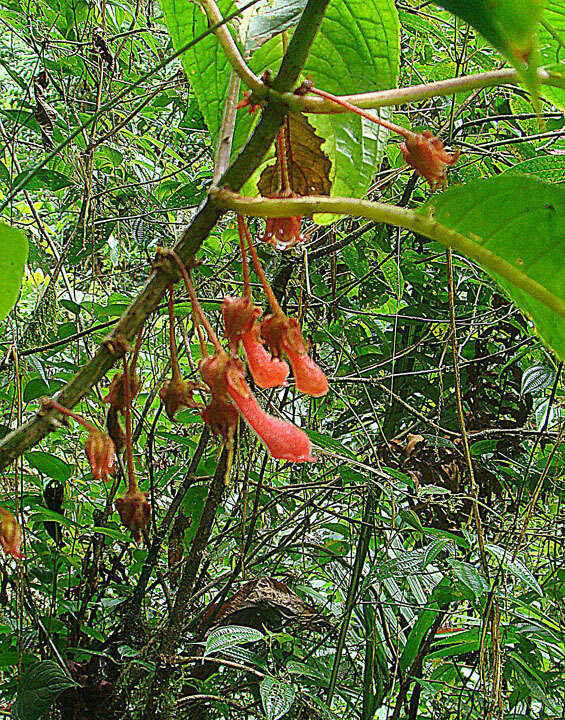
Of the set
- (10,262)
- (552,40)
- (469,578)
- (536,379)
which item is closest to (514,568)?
(469,578)

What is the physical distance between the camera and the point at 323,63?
1.20 ft

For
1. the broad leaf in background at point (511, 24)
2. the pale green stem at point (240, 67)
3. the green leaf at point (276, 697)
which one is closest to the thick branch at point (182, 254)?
the pale green stem at point (240, 67)

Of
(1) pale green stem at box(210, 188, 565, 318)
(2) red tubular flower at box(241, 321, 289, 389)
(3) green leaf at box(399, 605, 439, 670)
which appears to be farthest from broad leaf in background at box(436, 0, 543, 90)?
(3) green leaf at box(399, 605, 439, 670)

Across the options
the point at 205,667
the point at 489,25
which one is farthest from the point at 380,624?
the point at 489,25

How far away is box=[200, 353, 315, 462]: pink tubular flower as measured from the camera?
261 millimetres

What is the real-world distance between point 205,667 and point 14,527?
763mm

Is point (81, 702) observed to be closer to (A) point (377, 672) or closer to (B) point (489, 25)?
(A) point (377, 672)

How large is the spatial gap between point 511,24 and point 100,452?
0.72 feet

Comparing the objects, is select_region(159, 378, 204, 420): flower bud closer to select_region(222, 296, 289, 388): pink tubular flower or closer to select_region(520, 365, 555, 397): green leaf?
select_region(222, 296, 289, 388): pink tubular flower

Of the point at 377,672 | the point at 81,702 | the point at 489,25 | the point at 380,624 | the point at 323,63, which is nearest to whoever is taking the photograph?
the point at 489,25

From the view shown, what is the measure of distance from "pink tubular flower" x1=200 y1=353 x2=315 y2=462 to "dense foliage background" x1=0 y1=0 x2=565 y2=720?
1.15 ft

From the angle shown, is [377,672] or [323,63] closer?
[323,63]

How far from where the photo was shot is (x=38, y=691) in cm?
68

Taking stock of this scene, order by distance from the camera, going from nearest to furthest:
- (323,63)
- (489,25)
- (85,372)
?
(489,25) → (85,372) → (323,63)
